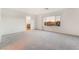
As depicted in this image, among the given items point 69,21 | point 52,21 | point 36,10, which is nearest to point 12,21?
point 36,10

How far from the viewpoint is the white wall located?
206 centimetres

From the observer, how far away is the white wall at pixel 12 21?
2057 millimetres

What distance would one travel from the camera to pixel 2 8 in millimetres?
2041

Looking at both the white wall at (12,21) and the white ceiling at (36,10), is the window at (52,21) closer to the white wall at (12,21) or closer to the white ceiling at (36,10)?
the white ceiling at (36,10)

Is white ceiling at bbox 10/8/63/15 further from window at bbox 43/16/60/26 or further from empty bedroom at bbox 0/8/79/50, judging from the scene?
window at bbox 43/16/60/26

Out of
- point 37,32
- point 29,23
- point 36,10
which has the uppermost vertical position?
point 36,10

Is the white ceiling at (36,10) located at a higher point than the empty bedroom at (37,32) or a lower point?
higher

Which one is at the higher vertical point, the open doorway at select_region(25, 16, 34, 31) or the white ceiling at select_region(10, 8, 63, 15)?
the white ceiling at select_region(10, 8, 63, 15)

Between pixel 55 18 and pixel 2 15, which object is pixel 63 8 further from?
pixel 2 15

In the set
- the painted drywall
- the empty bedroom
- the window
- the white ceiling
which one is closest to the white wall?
the empty bedroom

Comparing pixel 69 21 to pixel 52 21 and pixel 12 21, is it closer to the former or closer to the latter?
pixel 52 21

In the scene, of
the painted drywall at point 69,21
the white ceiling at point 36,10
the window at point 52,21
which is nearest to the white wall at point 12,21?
the white ceiling at point 36,10

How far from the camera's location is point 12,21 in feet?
6.87
